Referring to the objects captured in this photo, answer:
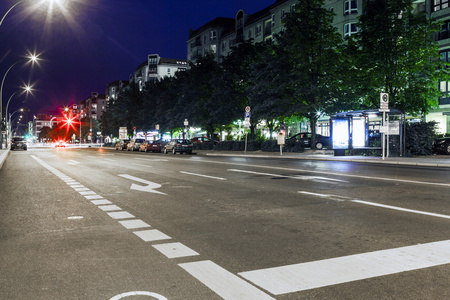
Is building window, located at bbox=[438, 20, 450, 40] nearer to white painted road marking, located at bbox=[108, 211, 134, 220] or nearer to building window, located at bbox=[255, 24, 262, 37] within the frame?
building window, located at bbox=[255, 24, 262, 37]

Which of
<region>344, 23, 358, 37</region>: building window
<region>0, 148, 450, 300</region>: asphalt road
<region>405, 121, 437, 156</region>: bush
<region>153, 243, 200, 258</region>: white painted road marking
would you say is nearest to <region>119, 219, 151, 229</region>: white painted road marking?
<region>0, 148, 450, 300</region>: asphalt road

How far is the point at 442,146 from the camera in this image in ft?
86.2

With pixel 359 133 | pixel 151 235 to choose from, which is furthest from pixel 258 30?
pixel 151 235

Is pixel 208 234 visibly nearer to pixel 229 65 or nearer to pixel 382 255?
pixel 382 255

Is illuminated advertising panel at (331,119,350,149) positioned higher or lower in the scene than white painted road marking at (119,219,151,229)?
higher

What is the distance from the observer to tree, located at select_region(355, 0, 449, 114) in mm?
28062

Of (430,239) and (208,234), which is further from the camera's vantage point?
(208,234)

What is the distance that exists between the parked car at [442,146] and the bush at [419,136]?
125 cm

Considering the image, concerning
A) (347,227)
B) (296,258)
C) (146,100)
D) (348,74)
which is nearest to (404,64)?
(348,74)

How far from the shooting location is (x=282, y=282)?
3.67m

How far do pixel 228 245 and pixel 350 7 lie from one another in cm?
5260

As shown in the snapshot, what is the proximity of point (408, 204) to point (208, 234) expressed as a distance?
425 cm

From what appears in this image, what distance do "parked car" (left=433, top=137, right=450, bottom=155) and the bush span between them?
1252 mm

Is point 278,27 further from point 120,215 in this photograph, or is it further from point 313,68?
point 120,215
